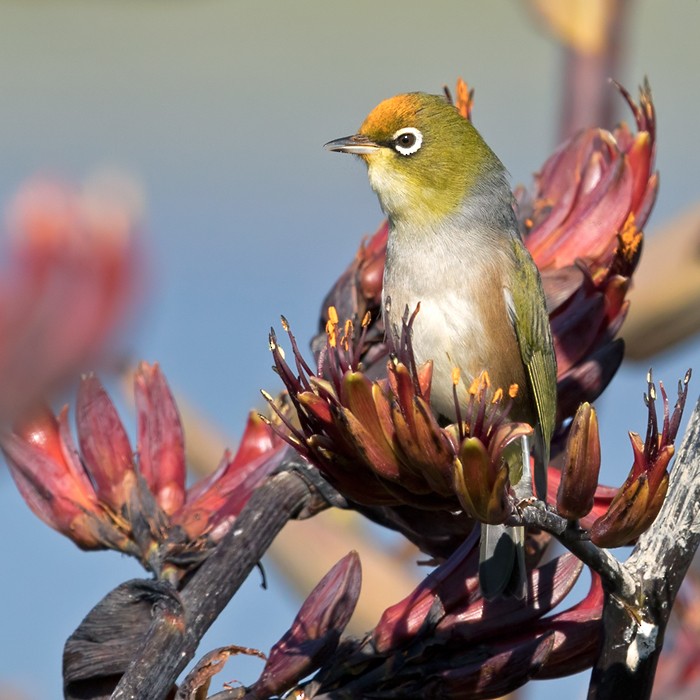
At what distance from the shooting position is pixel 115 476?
6.49 ft

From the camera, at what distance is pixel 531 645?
1694 mm

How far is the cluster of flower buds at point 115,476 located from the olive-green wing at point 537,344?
561 millimetres

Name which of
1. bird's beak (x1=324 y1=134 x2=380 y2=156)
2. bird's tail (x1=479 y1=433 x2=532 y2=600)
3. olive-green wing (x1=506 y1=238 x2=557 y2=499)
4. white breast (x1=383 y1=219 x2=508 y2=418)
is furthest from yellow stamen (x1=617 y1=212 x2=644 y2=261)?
bird's beak (x1=324 y1=134 x2=380 y2=156)

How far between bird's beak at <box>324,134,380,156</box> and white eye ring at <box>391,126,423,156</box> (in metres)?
0.05

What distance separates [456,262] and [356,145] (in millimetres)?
361

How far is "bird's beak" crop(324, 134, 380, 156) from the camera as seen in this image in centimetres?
253

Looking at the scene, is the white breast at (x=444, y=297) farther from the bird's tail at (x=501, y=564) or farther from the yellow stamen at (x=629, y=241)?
the bird's tail at (x=501, y=564)

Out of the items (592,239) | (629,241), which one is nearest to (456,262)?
(592,239)

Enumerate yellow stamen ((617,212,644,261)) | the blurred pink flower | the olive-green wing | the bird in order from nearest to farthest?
the blurred pink flower → yellow stamen ((617,212,644,261)) → the olive-green wing → the bird

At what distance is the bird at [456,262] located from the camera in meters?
2.33

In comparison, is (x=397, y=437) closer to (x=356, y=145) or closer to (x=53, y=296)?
(x=53, y=296)

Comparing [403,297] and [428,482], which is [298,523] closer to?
[403,297]

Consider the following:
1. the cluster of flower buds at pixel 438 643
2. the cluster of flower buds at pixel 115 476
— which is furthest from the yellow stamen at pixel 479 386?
the cluster of flower buds at pixel 115 476

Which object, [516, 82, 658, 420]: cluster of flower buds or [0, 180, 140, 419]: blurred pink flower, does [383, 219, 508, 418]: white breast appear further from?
[0, 180, 140, 419]: blurred pink flower
